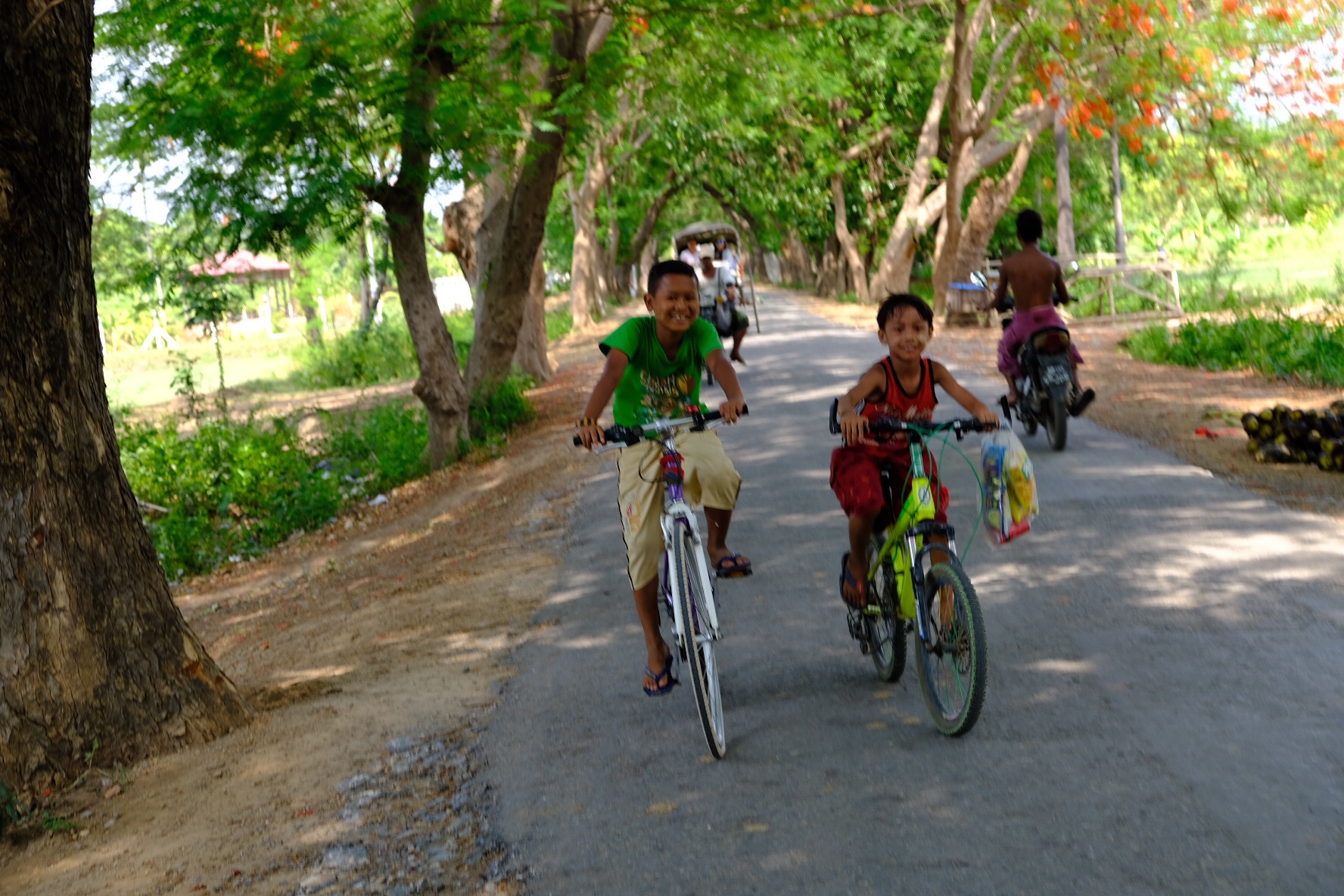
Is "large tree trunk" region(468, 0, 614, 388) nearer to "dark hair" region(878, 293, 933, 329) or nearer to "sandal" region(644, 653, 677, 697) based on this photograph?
"dark hair" region(878, 293, 933, 329)

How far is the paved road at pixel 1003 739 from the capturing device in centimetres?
396

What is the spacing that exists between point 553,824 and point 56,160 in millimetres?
3479

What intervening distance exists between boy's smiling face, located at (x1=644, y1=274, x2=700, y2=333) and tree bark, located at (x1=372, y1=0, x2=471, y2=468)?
7.28 meters

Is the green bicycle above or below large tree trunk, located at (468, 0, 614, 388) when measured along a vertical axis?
below

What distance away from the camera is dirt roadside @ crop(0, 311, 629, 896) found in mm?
4488

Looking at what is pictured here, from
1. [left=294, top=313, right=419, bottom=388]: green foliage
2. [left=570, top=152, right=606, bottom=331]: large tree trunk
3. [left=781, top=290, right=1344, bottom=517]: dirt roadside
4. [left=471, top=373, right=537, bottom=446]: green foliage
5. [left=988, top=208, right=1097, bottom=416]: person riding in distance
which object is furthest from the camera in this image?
[left=570, top=152, right=606, bottom=331]: large tree trunk

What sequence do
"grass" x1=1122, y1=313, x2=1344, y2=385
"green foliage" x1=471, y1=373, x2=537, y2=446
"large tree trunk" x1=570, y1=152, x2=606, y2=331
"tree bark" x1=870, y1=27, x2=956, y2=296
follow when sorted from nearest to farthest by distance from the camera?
1. "grass" x1=1122, y1=313, x2=1344, y2=385
2. "green foliage" x1=471, y1=373, x2=537, y2=446
3. "tree bark" x1=870, y1=27, x2=956, y2=296
4. "large tree trunk" x1=570, y1=152, x2=606, y2=331

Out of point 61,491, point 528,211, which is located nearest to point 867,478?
point 61,491

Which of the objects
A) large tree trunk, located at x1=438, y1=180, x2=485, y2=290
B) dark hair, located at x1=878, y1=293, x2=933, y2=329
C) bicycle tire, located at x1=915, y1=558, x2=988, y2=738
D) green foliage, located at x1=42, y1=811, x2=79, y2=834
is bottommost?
green foliage, located at x1=42, y1=811, x2=79, y2=834

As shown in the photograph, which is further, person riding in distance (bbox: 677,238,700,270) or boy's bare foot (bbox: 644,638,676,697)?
person riding in distance (bbox: 677,238,700,270)

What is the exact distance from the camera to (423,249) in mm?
14852

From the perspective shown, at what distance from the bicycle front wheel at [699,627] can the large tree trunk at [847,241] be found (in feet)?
113

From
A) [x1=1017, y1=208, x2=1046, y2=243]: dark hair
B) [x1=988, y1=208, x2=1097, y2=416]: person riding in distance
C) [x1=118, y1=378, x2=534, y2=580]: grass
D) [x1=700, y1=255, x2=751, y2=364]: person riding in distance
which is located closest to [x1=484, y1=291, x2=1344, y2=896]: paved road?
[x1=988, y1=208, x2=1097, y2=416]: person riding in distance

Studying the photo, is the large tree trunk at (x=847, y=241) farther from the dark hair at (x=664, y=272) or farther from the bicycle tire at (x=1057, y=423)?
the dark hair at (x=664, y=272)
